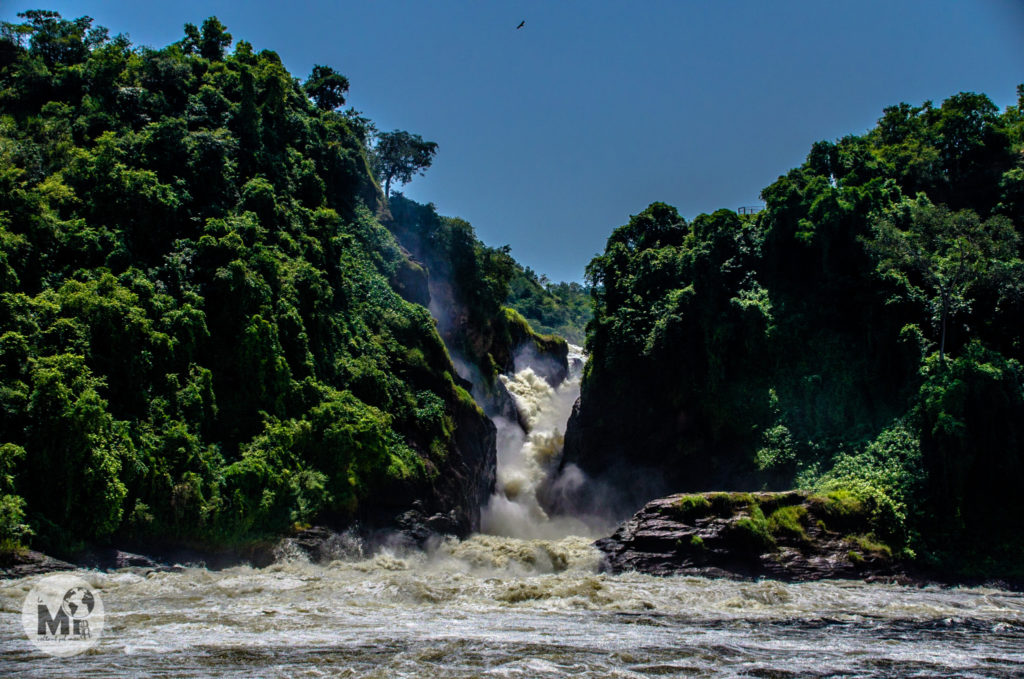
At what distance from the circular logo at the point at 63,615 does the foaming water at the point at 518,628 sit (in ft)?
0.80

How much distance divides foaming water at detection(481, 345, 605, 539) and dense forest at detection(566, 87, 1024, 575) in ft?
11.4

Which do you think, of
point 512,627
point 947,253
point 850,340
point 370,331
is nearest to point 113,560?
point 512,627

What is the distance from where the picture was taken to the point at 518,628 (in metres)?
12.7

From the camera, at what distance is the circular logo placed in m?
9.55

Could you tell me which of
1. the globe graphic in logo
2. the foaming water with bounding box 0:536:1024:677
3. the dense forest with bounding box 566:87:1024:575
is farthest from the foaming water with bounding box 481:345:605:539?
the globe graphic in logo

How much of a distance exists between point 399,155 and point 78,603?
170 ft

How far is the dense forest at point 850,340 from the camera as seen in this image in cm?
2291

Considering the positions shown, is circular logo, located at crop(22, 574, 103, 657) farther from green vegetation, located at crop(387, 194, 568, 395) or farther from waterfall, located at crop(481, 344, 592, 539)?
green vegetation, located at crop(387, 194, 568, 395)

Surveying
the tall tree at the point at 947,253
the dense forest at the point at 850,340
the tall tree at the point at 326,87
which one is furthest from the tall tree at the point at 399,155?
the tall tree at the point at 947,253

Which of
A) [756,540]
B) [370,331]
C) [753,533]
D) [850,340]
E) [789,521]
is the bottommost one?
[756,540]

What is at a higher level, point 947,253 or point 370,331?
point 947,253

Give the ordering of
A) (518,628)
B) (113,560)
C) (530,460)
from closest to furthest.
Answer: (518,628)
(113,560)
(530,460)

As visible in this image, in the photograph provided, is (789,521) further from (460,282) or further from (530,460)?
(460,282)

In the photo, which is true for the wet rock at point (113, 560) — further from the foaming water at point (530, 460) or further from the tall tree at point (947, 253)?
the tall tree at point (947, 253)
